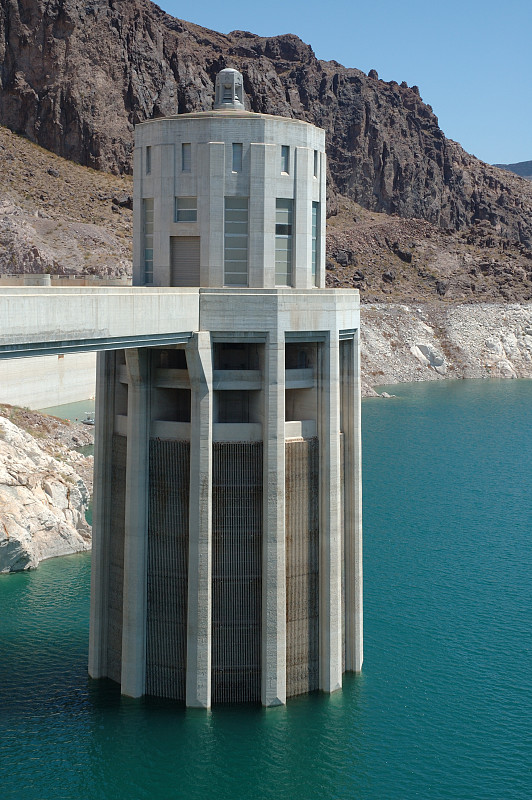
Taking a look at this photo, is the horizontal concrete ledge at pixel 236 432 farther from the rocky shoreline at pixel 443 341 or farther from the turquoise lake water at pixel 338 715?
the rocky shoreline at pixel 443 341

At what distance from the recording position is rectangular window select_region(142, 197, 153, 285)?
93.4ft

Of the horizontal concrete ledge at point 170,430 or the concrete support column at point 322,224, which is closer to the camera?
the horizontal concrete ledge at point 170,430

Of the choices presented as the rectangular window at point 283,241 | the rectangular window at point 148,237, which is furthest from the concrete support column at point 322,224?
the rectangular window at point 148,237

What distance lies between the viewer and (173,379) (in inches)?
1075

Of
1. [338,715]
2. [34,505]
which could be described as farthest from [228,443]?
[34,505]

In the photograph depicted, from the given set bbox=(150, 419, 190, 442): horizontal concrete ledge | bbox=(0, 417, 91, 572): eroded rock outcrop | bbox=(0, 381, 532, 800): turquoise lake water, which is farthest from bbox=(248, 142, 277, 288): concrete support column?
bbox=(0, 417, 91, 572): eroded rock outcrop

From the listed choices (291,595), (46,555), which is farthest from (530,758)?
(46,555)

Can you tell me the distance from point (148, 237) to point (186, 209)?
156cm

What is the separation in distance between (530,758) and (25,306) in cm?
1638

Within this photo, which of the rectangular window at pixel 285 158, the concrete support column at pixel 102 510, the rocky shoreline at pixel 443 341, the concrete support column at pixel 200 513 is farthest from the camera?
the rocky shoreline at pixel 443 341

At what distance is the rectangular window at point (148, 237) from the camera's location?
28.5 m

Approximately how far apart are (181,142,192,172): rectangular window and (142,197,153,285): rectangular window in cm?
137

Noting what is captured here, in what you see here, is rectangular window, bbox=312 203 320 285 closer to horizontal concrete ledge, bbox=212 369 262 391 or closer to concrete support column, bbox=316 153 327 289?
concrete support column, bbox=316 153 327 289

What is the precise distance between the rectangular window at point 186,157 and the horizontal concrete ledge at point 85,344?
4.43 meters
